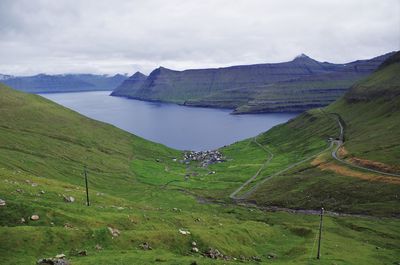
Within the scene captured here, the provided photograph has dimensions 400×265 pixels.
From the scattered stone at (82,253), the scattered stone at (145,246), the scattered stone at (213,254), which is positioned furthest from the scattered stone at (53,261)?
the scattered stone at (213,254)

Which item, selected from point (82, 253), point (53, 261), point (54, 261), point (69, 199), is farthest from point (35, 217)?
point (69, 199)

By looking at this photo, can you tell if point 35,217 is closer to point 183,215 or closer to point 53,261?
point 53,261

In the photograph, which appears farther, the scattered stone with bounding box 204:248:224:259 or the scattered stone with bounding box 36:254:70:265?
the scattered stone with bounding box 204:248:224:259

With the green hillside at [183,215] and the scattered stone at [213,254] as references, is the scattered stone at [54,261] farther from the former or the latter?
the scattered stone at [213,254]

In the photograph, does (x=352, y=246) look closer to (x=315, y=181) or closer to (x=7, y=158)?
(x=315, y=181)

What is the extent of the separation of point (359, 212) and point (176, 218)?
6825 cm

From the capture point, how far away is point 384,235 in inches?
4008

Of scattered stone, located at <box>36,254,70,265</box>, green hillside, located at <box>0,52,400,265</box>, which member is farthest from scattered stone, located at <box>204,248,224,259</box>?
scattered stone, located at <box>36,254,70,265</box>

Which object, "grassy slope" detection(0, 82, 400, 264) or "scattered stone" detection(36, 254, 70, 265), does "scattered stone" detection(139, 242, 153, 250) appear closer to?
"grassy slope" detection(0, 82, 400, 264)

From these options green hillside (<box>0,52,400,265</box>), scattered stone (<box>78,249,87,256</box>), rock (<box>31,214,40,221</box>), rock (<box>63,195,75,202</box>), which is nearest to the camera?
scattered stone (<box>78,249,87,256</box>)

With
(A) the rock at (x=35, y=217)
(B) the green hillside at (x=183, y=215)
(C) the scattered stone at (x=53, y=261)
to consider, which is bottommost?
(B) the green hillside at (x=183, y=215)

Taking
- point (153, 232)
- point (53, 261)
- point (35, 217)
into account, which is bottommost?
point (153, 232)

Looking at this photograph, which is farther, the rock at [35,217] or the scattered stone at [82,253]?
the rock at [35,217]

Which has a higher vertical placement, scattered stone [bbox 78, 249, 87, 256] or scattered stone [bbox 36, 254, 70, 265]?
scattered stone [bbox 36, 254, 70, 265]
